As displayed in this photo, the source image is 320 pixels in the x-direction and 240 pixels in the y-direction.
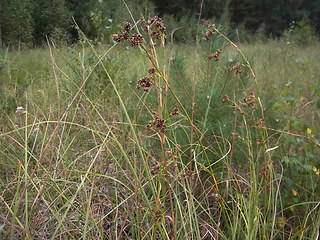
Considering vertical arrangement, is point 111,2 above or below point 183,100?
above

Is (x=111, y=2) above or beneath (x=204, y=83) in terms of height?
above

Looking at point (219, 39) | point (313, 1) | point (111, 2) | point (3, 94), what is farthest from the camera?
point (313, 1)

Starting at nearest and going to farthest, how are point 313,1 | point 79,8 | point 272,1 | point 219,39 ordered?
point 219,39 < point 79,8 < point 272,1 < point 313,1

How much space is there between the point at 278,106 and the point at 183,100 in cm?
56

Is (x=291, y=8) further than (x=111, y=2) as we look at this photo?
Yes

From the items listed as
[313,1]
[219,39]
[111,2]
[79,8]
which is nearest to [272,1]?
[313,1]

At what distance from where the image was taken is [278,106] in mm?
1626

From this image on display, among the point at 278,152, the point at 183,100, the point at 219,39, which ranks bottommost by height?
the point at 278,152

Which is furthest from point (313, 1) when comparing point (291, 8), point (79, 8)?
point (79, 8)

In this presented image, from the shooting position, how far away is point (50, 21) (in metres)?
3.33

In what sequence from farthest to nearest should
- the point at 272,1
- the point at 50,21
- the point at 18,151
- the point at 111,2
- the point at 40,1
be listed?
the point at 272,1, the point at 111,2, the point at 50,21, the point at 40,1, the point at 18,151

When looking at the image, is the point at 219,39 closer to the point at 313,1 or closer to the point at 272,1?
the point at 272,1

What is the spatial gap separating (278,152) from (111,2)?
12.9 ft

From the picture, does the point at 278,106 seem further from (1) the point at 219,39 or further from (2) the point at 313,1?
(2) the point at 313,1
